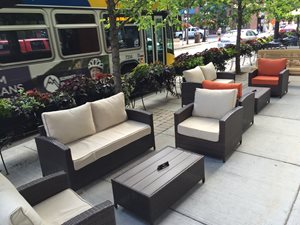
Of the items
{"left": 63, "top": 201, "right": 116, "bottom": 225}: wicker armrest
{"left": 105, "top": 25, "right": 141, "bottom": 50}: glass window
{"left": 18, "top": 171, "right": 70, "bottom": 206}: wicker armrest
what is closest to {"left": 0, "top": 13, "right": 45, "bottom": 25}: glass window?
{"left": 105, "top": 25, "right": 141, "bottom": 50}: glass window

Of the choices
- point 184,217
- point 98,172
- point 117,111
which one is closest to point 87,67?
point 117,111

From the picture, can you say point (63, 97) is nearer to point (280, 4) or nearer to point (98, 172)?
point (98, 172)

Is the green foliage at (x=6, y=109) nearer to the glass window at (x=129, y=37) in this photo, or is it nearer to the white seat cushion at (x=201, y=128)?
A: the white seat cushion at (x=201, y=128)

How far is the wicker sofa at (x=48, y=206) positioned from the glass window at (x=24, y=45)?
3903 mm

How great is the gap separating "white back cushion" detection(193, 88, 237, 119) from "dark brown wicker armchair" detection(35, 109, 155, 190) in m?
0.83

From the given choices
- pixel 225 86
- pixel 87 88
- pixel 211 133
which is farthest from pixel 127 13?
pixel 211 133

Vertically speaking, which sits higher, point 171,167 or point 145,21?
point 145,21

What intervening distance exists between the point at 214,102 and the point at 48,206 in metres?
2.69

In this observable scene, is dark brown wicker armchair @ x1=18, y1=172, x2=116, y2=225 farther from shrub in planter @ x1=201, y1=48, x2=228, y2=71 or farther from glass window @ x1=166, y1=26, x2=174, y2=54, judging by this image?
glass window @ x1=166, y1=26, x2=174, y2=54

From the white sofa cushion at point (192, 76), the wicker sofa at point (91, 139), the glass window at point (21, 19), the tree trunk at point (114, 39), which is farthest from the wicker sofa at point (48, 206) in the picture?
the glass window at point (21, 19)

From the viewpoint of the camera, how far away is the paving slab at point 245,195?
8.37 ft

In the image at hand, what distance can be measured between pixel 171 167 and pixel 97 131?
4.40ft

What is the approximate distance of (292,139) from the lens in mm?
4109

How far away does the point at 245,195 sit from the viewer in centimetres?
286
